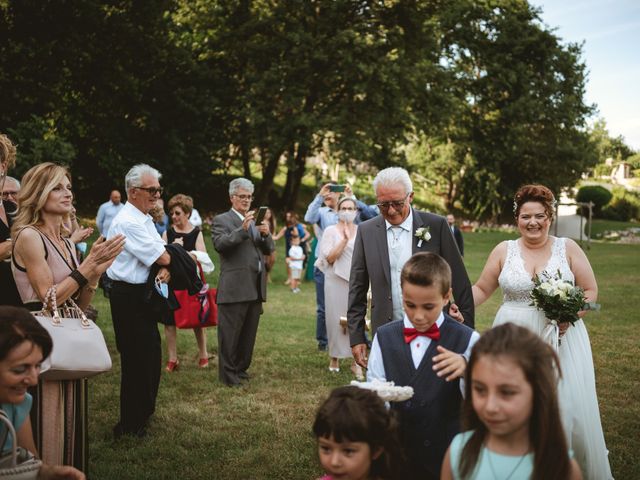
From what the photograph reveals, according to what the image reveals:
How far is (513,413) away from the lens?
7.88 feet

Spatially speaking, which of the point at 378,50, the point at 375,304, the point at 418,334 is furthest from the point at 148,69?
the point at 418,334

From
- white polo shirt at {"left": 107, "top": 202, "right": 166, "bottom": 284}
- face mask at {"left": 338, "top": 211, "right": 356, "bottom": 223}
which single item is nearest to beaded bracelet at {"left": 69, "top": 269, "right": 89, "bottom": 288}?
white polo shirt at {"left": 107, "top": 202, "right": 166, "bottom": 284}

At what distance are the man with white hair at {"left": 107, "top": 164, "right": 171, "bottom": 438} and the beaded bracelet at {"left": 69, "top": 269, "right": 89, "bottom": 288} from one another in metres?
1.45

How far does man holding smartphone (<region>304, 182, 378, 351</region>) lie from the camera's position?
9305 millimetres

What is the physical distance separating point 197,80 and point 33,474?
2689 cm

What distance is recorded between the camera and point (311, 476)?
5.04m

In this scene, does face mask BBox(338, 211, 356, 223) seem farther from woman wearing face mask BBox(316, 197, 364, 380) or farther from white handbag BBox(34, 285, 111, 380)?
white handbag BBox(34, 285, 111, 380)

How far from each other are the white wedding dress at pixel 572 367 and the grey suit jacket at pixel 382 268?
1.58ft

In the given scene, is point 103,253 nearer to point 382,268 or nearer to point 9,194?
point 382,268

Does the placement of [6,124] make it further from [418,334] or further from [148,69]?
[418,334]

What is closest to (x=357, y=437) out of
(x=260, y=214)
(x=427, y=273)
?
(x=427, y=273)

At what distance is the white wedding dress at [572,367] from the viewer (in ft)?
14.9

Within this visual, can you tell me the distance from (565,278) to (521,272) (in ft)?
1.10

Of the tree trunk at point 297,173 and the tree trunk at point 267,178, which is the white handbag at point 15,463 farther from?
the tree trunk at point 267,178
